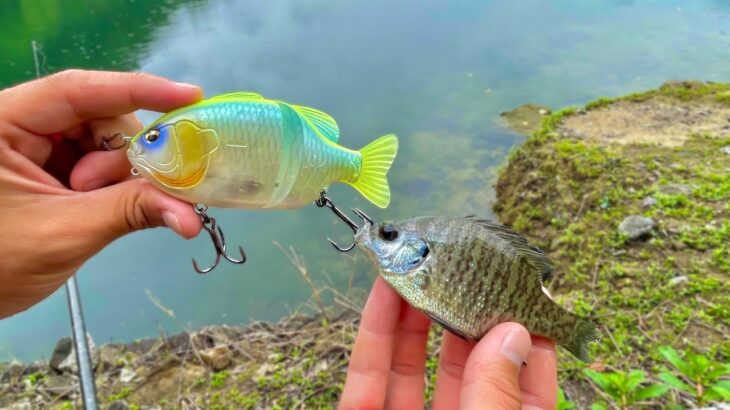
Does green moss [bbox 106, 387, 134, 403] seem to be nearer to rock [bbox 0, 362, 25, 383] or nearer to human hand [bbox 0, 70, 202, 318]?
rock [bbox 0, 362, 25, 383]

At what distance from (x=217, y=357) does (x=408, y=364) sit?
1.66m

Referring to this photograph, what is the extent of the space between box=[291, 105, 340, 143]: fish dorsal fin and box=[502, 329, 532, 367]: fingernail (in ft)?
2.04

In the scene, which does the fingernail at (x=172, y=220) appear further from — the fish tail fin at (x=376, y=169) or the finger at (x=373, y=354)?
the finger at (x=373, y=354)

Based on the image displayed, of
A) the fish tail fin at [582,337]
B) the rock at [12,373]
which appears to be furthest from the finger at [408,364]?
the rock at [12,373]

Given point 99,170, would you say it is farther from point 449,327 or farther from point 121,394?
point 121,394

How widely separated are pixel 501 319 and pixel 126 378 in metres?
2.46

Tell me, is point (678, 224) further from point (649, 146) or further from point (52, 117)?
point (52, 117)

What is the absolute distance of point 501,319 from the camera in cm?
144

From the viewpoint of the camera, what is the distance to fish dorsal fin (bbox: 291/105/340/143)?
138 cm

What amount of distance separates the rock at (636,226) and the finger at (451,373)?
216 cm

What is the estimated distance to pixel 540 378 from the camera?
1.56 metres

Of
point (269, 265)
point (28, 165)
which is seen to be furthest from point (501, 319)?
point (269, 265)

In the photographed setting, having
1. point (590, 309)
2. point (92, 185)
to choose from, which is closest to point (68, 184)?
point (92, 185)

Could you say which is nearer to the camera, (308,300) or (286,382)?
(286,382)
